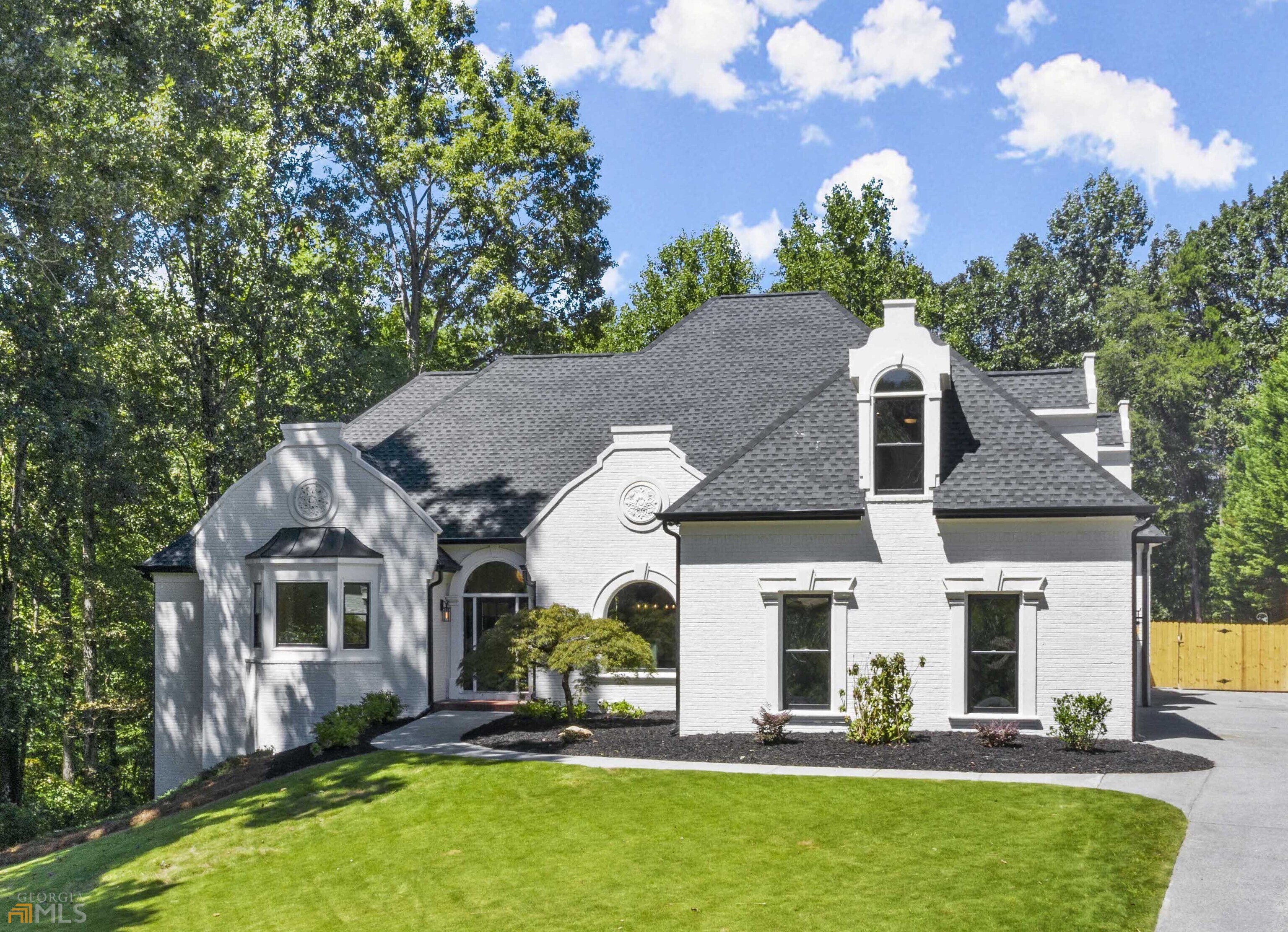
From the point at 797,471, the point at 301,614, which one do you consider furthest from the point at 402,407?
the point at 797,471

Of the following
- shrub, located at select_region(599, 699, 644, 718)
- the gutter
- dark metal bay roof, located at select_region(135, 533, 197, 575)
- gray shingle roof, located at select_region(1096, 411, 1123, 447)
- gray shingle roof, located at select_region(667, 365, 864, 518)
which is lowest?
shrub, located at select_region(599, 699, 644, 718)

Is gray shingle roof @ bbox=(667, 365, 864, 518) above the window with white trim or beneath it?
above

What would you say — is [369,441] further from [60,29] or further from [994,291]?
[994,291]

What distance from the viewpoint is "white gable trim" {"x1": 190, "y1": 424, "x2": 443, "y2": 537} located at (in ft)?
76.7

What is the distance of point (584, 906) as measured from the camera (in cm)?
1180

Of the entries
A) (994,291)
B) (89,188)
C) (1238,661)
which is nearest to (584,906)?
(89,188)

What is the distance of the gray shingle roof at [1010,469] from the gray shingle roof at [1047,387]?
3067 millimetres

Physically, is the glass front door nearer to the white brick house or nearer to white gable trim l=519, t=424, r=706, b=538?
the white brick house

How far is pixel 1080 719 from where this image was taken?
58.3ft

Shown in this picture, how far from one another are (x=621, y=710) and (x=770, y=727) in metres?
4.63

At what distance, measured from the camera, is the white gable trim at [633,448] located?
22844 millimetres

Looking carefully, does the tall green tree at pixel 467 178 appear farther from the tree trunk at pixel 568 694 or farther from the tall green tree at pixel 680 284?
the tree trunk at pixel 568 694

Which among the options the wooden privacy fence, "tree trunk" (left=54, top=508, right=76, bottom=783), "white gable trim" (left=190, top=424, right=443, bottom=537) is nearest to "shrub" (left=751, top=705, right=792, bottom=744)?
"white gable trim" (left=190, top=424, right=443, bottom=537)

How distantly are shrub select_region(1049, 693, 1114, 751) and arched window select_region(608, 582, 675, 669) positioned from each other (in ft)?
25.0
